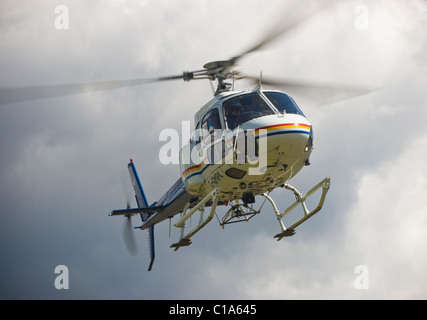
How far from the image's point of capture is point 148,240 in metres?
39.8

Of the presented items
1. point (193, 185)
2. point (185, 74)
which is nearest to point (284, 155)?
point (193, 185)

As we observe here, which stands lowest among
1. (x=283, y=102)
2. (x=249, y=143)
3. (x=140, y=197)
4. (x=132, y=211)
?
(x=249, y=143)

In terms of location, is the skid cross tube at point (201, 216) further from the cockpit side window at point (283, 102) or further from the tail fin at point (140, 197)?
A: the tail fin at point (140, 197)

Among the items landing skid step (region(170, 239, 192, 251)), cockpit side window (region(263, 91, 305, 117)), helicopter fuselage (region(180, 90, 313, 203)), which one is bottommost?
landing skid step (region(170, 239, 192, 251))

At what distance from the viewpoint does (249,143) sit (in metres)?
22.6

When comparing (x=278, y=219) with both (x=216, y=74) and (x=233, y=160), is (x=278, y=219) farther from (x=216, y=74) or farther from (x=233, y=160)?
(x=216, y=74)

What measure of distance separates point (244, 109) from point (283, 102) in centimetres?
165

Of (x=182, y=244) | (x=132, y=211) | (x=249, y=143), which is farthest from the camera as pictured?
(x=132, y=211)

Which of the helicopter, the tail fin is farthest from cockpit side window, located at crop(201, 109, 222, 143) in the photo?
the tail fin

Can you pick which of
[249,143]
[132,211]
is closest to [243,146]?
[249,143]

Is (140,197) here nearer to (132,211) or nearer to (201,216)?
(132,211)

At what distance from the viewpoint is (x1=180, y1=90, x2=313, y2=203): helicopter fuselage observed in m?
22.5

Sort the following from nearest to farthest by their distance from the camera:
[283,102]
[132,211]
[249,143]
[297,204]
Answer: [249,143]
[283,102]
[297,204]
[132,211]

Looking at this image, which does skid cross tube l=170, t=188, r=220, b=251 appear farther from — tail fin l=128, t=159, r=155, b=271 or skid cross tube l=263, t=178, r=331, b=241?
tail fin l=128, t=159, r=155, b=271
